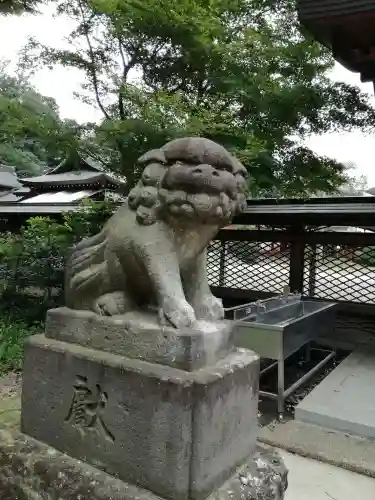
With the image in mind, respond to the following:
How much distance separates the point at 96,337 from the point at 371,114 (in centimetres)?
546

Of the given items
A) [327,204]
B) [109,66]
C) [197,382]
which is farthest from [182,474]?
[109,66]

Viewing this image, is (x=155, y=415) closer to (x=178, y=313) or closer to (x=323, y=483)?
(x=178, y=313)

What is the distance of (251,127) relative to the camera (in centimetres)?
512

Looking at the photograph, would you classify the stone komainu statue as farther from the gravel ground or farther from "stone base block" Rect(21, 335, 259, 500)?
the gravel ground

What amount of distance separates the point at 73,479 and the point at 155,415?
43 centimetres

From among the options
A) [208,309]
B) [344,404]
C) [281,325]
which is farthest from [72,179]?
[208,309]

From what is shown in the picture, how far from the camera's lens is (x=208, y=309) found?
5.24ft

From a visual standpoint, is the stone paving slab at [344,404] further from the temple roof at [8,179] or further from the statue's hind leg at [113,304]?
the temple roof at [8,179]

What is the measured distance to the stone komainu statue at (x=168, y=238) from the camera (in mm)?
1411

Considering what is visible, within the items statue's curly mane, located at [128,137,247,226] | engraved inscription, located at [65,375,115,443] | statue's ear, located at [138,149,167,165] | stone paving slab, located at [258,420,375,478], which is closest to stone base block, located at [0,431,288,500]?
engraved inscription, located at [65,375,115,443]

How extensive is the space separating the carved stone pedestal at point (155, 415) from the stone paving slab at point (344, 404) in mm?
Result: 1671

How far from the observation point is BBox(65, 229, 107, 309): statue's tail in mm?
1643

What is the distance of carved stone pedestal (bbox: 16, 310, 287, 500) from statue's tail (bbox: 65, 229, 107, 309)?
74mm

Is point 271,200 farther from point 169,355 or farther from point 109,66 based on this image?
point 169,355
